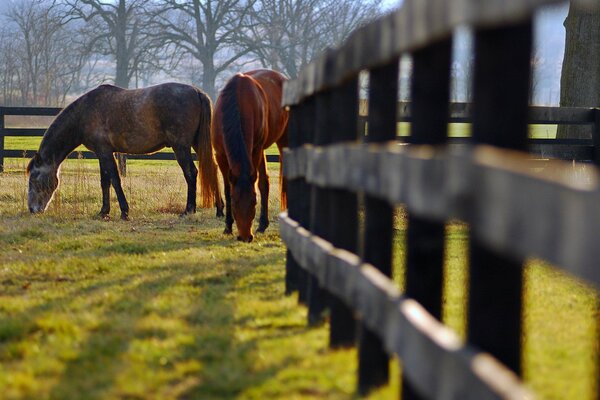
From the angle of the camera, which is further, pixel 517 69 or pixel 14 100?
pixel 14 100

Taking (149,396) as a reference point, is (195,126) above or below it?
above

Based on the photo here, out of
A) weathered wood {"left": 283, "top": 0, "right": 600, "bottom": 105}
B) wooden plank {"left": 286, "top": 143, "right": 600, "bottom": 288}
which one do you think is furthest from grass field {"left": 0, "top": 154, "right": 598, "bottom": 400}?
weathered wood {"left": 283, "top": 0, "right": 600, "bottom": 105}

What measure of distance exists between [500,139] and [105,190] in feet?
34.0

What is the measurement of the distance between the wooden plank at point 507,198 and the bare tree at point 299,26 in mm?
42105

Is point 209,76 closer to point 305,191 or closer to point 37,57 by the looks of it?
point 37,57

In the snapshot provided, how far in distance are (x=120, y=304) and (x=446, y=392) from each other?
3.49 meters

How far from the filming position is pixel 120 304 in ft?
17.8

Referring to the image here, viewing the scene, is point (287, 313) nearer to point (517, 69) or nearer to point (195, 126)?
point (517, 69)

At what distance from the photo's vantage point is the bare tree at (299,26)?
148ft

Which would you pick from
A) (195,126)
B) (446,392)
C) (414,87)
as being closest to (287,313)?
(414,87)

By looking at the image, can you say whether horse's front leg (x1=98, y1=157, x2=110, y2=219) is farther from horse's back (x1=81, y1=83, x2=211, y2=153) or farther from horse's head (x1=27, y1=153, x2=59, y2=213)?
horse's head (x1=27, y1=153, x2=59, y2=213)

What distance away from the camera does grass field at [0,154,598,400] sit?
356 centimetres

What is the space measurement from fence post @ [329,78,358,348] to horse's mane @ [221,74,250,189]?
4280 millimetres

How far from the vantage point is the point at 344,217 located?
4.01 m
